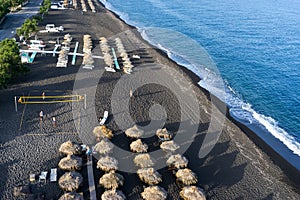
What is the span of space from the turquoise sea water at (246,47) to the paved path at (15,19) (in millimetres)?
21223

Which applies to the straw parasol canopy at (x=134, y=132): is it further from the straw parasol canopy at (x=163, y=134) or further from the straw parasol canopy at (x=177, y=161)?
the straw parasol canopy at (x=177, y=161)

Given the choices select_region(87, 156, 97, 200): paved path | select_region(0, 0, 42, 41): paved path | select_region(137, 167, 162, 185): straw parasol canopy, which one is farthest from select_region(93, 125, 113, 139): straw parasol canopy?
select_region(0, 0, 42, 41): paved path

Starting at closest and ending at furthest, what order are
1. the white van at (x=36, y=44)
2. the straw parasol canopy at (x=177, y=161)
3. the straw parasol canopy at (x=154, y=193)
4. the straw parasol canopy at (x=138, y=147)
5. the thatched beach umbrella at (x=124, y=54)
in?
the straw parasol canopy at (x=154, y=193) → the straw parasol canopy at (x=177, y=161) → the straw parasol canopy at (x=138, y=147) → the white van at (x=36, y=44) → the thatched beach umbrella at (x=124, y=54)

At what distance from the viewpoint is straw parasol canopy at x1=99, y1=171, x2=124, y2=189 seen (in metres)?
18.6

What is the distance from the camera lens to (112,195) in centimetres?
1767

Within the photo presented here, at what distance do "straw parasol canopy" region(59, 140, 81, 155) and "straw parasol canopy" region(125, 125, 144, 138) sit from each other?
437cm

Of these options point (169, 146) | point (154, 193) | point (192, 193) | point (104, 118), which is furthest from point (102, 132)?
point (192, 193)

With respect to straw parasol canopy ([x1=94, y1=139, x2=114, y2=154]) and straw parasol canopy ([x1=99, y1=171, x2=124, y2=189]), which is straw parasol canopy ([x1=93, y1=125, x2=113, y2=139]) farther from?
straw parasol canopy ([x1=99, y1=171, x2=124, y2=189])

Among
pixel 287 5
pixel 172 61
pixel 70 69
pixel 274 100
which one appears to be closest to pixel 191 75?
pixel 172 61

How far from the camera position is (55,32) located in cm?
4756

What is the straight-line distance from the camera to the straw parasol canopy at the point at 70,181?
59.5 feet

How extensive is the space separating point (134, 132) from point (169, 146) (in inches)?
126

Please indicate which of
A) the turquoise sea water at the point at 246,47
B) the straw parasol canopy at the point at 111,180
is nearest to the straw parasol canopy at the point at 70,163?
the straw parasol canopy at the point at 111,180

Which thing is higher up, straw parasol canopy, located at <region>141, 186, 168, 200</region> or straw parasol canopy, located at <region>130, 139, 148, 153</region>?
straw parasol canopy, located at <region>130, 139, 148, 153</region>
